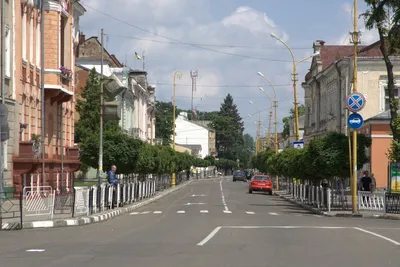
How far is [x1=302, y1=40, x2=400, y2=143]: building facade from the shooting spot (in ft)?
216

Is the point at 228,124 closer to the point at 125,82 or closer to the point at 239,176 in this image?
the point at 239,176

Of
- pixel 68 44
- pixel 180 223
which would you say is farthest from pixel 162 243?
pixel 68 44

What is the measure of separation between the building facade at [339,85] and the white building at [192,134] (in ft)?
310

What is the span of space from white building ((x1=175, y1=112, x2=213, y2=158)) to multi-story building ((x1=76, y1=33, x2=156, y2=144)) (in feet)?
258

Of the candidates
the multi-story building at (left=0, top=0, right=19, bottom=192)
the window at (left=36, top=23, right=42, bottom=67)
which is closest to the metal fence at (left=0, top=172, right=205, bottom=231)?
the multi-story building at (left=0, top=0, right=19, bottom=192)

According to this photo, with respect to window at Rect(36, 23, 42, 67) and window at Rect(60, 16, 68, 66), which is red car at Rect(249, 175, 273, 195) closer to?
window at Rect(60, 16, 68, 66)

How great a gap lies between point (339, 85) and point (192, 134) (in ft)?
394

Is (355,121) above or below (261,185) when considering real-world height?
above

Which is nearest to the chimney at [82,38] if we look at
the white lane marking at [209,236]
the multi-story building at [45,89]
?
the multi-story building at [45,89]

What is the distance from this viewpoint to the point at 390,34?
114 feet

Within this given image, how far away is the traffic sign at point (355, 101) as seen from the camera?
32.1 m

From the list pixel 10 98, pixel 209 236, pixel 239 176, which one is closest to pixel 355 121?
pixel 209 236

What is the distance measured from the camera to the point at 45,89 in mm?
41656

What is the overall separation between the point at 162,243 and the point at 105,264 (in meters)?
4.36
